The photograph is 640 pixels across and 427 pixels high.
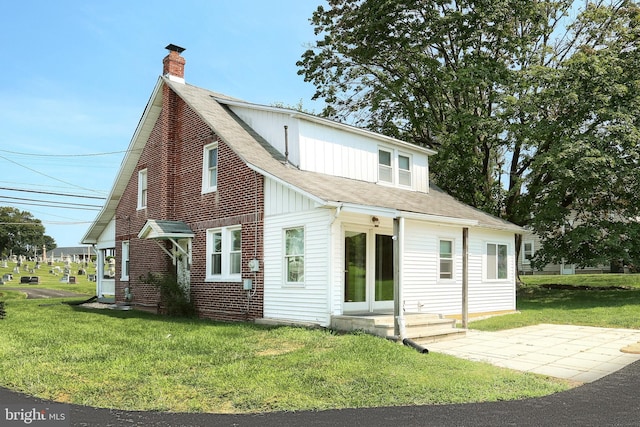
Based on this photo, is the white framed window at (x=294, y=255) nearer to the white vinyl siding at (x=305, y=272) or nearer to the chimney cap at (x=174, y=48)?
the white vinyl siding at (x=305, y=272)

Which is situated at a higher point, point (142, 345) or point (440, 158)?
point (440, 158)

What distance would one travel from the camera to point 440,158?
75.6ft

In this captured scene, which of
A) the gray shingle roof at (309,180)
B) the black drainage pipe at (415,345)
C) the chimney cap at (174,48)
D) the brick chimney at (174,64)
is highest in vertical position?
the chimney cap at (174,48)

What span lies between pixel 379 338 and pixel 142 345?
4674mm

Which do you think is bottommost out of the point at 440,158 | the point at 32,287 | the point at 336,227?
the point at 32,287

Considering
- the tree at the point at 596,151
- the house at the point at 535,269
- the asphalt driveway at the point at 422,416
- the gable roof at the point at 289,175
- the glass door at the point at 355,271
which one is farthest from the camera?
the house at the point at 535,269

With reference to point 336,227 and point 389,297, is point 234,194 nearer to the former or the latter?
point 336,227

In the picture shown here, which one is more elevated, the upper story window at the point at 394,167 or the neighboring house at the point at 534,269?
the upper story window at the point at 394,167

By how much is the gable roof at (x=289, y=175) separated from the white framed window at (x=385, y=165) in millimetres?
452

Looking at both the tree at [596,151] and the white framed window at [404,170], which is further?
the tree at [596,151]

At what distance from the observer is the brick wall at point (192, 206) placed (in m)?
14.3

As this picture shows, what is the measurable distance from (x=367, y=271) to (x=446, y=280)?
9.93 ft

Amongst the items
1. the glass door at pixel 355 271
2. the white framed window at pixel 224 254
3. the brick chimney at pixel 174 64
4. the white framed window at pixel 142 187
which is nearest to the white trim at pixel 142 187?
Result: the white framed window at pixel 142 187

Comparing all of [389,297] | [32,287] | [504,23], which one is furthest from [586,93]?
[32,287]
